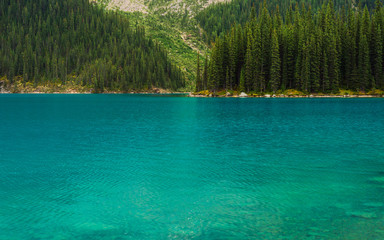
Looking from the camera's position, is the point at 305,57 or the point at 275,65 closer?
the point at 305,57

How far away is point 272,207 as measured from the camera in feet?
40.9

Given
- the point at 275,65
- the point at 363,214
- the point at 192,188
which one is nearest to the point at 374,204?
the point at 363,214

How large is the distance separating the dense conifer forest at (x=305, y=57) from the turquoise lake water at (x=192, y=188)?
89583 millimetres

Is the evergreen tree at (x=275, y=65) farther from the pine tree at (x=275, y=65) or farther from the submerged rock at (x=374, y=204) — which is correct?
the submerged rock at (x=374, y=204)

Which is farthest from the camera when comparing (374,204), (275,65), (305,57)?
(275,65)

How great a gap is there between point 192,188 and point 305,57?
109 m

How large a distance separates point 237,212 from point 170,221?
277 cm

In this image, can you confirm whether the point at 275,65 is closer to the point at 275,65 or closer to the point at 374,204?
the point at 275,65

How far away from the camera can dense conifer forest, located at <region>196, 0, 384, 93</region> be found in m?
111

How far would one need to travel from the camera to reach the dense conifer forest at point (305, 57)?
365 ft

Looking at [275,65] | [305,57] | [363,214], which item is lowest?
[363,214]

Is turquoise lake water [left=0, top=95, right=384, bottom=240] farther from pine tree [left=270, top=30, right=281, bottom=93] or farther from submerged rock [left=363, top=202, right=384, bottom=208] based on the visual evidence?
pine tree [left=270, top=30, right=281, bottom=93]

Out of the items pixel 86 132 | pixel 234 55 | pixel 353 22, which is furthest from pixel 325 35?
pixel 86 132

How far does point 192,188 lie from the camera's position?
1511cm
